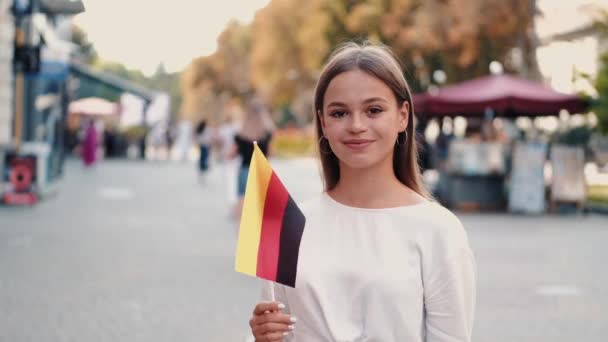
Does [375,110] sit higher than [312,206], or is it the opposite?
[375,110]

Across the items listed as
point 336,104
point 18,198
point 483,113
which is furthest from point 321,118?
point 483,113

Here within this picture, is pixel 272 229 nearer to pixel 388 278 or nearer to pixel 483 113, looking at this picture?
pixel 388 278

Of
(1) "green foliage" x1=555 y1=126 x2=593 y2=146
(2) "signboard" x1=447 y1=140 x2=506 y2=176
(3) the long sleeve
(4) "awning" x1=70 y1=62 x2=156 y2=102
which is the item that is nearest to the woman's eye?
(3) the long sleeve

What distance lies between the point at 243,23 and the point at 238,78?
18.8 ft

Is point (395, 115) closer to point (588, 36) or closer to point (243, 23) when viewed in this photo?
point (588, 36)

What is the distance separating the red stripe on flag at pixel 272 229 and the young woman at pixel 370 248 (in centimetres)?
8

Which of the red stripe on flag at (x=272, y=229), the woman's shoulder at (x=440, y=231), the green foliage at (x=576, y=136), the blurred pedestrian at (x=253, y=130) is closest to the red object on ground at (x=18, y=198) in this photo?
the blurred pedestrian at (x=253, y=130)

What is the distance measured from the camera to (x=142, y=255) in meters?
11.0

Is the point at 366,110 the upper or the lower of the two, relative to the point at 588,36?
lower

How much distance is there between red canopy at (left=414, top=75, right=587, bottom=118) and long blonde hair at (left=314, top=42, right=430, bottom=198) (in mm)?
17193

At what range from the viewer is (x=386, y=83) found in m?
2.56

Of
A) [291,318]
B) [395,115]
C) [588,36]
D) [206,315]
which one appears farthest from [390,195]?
[588,36]

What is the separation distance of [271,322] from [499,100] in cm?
1765

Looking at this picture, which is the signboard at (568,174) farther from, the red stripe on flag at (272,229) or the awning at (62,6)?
the red stripe on flag at (272,229)
